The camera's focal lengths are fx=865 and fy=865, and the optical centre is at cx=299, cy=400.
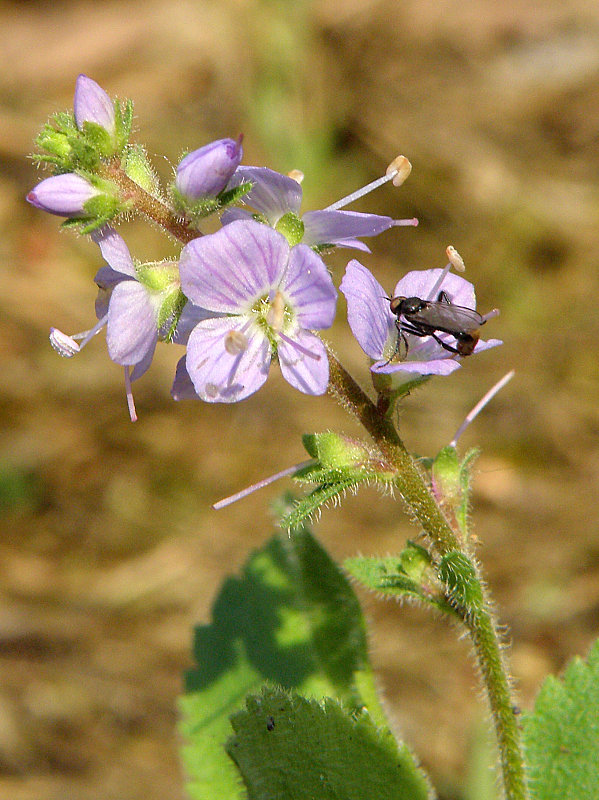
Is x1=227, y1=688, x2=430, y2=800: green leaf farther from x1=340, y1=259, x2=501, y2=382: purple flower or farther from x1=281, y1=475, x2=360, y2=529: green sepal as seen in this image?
A: x1=340, y1=259, x2=501, y2=382: purple flower

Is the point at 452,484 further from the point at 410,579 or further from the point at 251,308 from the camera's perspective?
the point at 251,308

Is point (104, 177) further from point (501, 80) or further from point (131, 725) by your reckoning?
point (501, 80)

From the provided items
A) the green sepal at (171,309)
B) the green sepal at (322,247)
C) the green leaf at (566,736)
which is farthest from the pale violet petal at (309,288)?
the green leaf at (566,736)

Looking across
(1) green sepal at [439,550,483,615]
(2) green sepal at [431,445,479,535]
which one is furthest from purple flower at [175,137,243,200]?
(1) green sepal at [439,550,483,615]

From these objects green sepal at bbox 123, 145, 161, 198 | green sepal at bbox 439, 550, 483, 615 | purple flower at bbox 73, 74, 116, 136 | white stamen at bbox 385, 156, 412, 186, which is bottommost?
green sepal at bbox 439, 550, 483, 615

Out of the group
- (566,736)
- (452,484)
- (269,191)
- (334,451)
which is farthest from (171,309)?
(566,736)
